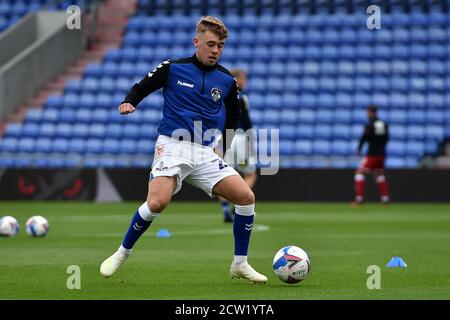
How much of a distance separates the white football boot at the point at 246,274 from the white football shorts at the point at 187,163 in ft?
2.24

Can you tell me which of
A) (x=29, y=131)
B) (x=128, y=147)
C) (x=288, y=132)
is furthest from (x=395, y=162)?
(x=29, y=131)

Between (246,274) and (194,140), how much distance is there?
1.23 meters

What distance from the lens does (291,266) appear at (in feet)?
28.4

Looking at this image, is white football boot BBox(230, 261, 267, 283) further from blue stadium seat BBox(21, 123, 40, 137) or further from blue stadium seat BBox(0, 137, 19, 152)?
blue stadium seat BBox(21, 123, 40, 137)

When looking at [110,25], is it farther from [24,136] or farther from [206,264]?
[206,264]

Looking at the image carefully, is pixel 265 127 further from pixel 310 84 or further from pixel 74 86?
pixel 74 86

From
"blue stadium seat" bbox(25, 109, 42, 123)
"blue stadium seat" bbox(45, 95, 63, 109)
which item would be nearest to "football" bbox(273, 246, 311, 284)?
"blue stadium seat" bbox(25, 109, 42, 123)

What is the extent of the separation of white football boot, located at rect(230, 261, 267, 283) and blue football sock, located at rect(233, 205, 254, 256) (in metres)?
0.12

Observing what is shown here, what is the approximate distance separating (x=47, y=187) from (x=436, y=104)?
407 inches

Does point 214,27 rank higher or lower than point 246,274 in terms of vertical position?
higher

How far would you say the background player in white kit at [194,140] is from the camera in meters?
8.72

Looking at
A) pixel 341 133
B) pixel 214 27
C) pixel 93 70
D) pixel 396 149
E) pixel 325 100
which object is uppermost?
pixel 214 27

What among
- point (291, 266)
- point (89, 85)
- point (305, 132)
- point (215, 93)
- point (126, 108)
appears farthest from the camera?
point (89, 85)

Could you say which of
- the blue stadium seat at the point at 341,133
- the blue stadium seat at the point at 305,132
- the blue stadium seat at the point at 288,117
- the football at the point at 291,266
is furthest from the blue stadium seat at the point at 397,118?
the football at the point at 291,266
